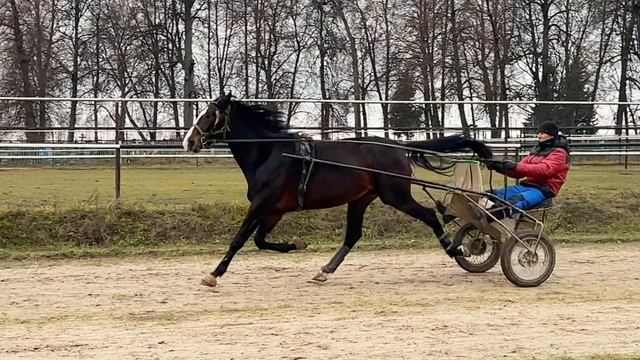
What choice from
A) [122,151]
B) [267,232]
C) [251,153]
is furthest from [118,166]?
[267,232]

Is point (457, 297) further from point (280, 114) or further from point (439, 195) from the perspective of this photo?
point (439, 195)

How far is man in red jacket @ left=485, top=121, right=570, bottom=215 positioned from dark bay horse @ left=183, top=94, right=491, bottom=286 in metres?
0.88

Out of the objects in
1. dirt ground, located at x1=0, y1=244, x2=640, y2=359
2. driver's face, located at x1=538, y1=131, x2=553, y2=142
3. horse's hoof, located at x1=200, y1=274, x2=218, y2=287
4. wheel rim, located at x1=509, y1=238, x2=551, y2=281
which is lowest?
dirt ground, located at x1=0, y1=244, x2=640, y2=359

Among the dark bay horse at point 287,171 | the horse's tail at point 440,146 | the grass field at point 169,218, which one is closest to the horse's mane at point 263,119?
the dark bay horse at point 287,171

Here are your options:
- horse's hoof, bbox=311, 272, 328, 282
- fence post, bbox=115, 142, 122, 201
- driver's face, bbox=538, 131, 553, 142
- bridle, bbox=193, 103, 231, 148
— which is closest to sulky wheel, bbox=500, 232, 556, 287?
driver's face, bbox=538, 131, 553, 142

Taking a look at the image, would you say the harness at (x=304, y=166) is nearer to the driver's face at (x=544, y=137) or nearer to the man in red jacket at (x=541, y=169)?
the man in red jacket at (x=541, y=169)

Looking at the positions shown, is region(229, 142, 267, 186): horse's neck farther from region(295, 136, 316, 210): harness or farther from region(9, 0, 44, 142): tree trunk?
region(9, 0, 44, 142): tree trunk

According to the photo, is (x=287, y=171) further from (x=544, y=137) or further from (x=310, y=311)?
(x=544, y=137)

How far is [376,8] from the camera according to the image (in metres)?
39.8

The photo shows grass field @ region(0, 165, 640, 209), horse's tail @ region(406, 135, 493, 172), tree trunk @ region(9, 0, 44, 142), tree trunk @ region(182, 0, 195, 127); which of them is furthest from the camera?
tree trunk @ region(182, 0, 195, 127)

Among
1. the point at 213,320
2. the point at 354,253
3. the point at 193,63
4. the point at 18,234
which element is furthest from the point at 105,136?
the point at 193,63

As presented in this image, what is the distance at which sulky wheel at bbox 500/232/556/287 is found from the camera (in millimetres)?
8172

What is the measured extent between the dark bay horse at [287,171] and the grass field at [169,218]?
280cm

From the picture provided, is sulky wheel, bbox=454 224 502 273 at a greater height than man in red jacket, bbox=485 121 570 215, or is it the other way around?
man in red jacket, bbox=485 121 570 215
